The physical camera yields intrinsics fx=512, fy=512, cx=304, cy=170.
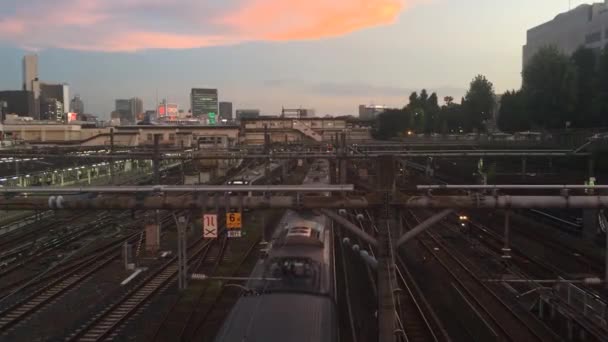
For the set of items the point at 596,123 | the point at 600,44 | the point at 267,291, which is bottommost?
the point at 267,291

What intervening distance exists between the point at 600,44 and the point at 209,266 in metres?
64.1

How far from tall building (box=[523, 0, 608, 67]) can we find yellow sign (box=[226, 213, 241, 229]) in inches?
2195

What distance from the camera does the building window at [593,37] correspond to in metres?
65.1

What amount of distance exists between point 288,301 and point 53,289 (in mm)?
9729

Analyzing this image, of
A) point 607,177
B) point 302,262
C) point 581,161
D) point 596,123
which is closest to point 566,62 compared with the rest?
point 596,123

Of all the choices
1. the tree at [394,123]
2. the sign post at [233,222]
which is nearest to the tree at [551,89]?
the sign post at [233,222]

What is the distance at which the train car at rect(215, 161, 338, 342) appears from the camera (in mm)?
7223

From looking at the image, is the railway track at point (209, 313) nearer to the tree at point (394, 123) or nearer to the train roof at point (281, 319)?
the train roof at point (281, 319)

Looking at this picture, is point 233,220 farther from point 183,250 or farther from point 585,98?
point 585,98

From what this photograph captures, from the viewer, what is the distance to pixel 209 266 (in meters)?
18.5

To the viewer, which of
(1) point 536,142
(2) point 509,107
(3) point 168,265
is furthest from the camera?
(2) point 509,107

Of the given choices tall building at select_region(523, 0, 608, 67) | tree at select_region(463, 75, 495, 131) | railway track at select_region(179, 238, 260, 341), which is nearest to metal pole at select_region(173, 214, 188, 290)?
railway track at select_region(179, 238, 260, 341)

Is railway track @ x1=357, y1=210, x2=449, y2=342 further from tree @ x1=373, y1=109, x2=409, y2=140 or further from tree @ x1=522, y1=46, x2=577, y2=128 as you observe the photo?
tree @ x1=373, y1=109, x2=409, y2=140

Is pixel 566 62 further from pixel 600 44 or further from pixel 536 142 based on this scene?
pixel 600 44
